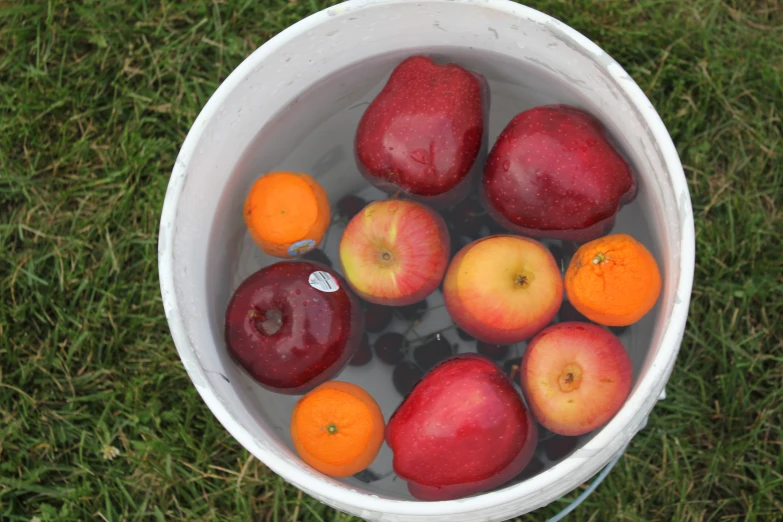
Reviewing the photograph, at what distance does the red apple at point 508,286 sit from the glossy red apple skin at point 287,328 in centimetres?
29

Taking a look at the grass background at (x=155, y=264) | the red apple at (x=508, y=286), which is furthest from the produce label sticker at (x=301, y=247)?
the grass background at (x=155, y=264)

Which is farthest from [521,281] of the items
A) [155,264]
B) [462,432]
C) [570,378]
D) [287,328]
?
[155,264]

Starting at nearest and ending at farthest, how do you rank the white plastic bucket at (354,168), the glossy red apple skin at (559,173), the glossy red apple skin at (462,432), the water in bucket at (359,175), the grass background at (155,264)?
the white plastic bucket at (354,168) < the glossy red apple skin at (462,432) < the glossy red apple skin at (559,173) < the water in bucket at (359,175) < the grass background at (155,264)

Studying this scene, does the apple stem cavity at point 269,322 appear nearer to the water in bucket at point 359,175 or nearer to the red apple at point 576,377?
the water in bucket at point 359,175

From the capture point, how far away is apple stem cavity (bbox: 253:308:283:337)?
1.64 meters

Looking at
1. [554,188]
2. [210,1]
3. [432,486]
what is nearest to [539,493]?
[432,486]

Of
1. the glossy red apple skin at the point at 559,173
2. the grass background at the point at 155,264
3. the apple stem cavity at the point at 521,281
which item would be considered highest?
the glossy red apple skin at the point at 559,173

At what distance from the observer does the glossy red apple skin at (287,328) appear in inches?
64.2

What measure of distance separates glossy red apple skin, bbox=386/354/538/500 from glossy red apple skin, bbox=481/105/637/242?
37cm

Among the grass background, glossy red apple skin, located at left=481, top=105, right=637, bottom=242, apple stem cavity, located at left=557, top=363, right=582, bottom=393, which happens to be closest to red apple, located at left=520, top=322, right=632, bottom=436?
apple stem cavity, located at left=557, top=363, right=582, bottom=393

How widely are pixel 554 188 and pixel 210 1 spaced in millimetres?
1408

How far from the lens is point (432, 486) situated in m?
1.57

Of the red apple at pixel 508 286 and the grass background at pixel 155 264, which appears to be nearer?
the red apple at pixel 508 286

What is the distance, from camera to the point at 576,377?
60.7 inches
